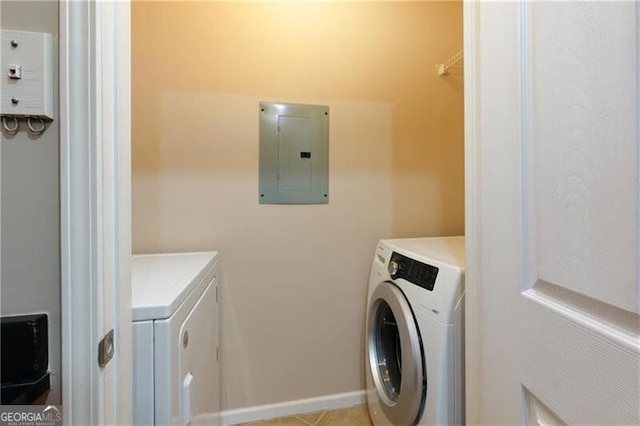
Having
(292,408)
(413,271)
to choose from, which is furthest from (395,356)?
(292,408)

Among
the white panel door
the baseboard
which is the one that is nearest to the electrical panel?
the white panel door

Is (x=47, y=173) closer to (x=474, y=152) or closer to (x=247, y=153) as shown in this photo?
(x=474, y=152)

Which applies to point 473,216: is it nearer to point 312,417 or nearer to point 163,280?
point 163,280

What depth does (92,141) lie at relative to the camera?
468mm

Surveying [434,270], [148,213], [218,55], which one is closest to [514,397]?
[434,270]

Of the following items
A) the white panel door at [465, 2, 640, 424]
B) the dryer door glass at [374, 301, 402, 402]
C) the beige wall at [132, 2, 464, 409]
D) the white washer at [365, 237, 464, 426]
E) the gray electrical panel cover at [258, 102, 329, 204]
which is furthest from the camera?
the gray electrical panel cover at [258, 102, 329, 204]

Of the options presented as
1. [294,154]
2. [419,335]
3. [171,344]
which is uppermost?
[294,154]

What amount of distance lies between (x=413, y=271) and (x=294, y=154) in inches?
35.2

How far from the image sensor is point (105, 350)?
51 centimetres

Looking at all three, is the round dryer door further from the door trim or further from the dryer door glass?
the door trim

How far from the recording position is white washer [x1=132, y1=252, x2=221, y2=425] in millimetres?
697

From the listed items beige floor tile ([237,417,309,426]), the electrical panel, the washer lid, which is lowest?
beige floor tile ([237,417,309,426])

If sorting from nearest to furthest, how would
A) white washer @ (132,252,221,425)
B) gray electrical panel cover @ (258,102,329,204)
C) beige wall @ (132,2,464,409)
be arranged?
white washer @ (132,252,221,425)
beige wall @ (132,2,464,409)
gray electrical panel cover @ (258,102,329,204)

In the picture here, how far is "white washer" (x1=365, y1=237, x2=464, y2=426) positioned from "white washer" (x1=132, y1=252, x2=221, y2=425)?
0.73m
